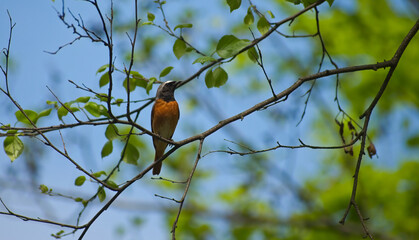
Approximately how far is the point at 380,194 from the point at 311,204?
1.49 metres

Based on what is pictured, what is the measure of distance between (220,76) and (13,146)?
147 cm

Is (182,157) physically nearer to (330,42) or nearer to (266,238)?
(266,238)

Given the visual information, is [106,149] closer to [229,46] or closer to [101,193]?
[101,193]

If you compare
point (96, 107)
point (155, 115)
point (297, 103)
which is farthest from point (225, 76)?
point (297, 103)

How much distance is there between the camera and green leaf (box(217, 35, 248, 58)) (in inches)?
107

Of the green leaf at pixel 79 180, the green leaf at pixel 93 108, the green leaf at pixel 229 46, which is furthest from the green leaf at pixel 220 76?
the green leaf at pixel 79 180

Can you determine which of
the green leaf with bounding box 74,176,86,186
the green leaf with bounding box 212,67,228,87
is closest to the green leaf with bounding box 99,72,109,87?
the green leaf with bounding box 74,176,86,186

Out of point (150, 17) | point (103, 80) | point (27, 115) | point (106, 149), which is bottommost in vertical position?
point (27, 115)

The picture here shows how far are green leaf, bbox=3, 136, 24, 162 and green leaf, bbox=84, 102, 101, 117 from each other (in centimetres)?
49

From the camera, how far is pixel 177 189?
9.91 metres

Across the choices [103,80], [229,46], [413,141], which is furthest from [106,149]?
[413,141]

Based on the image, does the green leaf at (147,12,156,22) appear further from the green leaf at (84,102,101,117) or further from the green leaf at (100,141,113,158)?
the green leaf at (100,141,113,158)

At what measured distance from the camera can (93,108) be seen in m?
2.90

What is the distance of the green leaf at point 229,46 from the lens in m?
2.71
